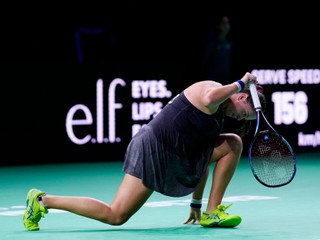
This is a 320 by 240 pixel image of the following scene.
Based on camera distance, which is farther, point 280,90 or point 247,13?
point 247,13

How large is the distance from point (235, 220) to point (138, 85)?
559 centimetres

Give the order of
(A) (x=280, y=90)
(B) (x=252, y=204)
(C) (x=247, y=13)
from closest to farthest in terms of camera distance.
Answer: (B) (x=252, y=204)
(A) (x=280, y=90)
(C) (x=247, y=13)

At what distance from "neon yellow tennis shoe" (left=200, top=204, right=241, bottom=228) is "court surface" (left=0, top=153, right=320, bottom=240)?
51 millimetres

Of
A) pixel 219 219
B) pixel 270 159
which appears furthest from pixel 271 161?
pixel 219 219

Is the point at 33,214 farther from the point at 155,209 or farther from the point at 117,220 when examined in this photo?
the point at 155,209

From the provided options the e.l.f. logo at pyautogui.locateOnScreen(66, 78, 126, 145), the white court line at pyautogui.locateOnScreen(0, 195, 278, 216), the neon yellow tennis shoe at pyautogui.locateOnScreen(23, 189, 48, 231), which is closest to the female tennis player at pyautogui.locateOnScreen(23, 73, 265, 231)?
the neon yellow tennis shoe at pyautogui.locateOnScreen(23, 189, 48, 231)

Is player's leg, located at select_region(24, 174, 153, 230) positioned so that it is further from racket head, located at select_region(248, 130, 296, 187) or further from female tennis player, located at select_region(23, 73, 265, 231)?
racket head, located at select_region(248, 130, 296, 187)

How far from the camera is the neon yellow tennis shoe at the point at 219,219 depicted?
7879 millimetres

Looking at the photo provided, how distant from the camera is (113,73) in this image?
13164 mm

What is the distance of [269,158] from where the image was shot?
770cm

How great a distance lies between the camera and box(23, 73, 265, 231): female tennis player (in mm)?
7703

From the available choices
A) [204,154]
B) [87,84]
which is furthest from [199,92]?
[87,84]

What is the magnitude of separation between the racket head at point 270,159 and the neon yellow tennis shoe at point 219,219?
1.44ft

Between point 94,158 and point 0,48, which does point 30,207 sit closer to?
point 94,158
